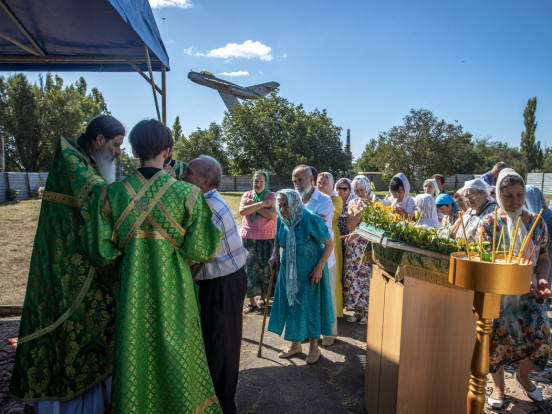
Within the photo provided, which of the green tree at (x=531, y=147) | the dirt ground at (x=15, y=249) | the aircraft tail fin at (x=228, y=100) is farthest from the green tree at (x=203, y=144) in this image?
the green tree at (x=531, y=147)

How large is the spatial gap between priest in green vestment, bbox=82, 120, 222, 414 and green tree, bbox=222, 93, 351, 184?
35.2 metres

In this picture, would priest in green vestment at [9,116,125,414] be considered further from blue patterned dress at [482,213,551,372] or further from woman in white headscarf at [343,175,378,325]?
woman in white headscarf at [343,175,378,325]

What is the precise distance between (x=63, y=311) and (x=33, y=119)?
107 ft

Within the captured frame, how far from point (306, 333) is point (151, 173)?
92.2 inches

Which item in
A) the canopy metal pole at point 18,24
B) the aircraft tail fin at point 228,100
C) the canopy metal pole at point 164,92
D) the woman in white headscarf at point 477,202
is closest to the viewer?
the woman in white headscarf at point 477,202

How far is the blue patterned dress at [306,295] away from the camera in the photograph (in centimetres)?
370

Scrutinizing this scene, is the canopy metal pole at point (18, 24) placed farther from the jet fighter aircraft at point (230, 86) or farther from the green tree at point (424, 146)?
the jet fighter aircraft at point (230, 86)

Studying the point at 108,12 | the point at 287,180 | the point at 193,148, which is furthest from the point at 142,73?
the point at 193,148

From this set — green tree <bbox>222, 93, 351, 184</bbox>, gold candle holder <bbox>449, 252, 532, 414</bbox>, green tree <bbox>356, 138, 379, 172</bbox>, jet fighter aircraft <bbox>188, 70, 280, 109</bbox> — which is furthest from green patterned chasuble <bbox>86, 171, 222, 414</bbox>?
green tree <bbox>356, 138, 379, 172</bbox>

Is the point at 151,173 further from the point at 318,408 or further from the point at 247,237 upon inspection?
the point at 247,237

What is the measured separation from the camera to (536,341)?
2867 millimetres

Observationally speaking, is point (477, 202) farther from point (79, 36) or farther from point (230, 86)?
point (230, 86)

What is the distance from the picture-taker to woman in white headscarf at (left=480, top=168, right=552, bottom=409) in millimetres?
2871

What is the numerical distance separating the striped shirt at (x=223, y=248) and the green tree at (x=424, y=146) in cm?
2913
